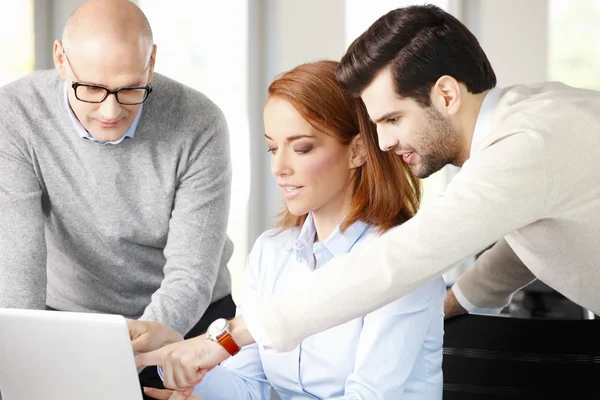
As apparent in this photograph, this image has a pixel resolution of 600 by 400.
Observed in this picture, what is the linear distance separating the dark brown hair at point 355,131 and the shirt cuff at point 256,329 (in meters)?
0.38

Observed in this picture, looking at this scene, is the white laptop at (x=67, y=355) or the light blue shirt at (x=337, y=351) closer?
the white laptop at (x=67, y=355)

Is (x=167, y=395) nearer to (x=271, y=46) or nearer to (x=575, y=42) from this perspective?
(x=271, y=46)

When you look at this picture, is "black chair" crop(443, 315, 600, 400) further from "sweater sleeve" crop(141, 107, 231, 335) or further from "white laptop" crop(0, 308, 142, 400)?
"white laptop" crop(0, 308, 142, 400)

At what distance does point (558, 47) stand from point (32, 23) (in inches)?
142

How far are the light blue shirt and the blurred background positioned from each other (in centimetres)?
334

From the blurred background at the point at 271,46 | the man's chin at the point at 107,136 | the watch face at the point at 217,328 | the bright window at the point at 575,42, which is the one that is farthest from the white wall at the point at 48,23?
the bright window at the point at 575,42

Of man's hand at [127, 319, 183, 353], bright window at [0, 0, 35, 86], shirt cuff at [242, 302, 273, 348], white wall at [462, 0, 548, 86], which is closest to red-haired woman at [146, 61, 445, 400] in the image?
man's hand at [127, 319, 183, 353]

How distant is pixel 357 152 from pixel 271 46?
373 cm

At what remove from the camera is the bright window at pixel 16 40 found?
13.7ft

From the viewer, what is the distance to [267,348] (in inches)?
61.8

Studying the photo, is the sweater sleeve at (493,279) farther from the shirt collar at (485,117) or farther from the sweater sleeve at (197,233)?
the sweater sleeve at (197,233)

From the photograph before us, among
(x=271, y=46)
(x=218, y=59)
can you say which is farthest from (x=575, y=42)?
(x=218, y=59)

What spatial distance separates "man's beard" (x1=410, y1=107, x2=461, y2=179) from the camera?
5.85 feet

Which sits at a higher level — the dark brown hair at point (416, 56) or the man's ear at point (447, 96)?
the dark brown hair at point (416, 56)
